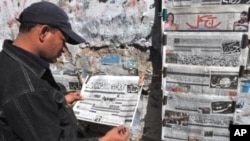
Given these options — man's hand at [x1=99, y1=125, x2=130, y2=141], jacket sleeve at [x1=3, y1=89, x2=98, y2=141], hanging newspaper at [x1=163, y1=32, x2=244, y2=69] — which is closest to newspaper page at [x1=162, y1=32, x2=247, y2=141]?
hanging newspaper at [x1=163, y1=32, x2=244, y2=69]

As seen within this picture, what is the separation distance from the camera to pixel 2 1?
7.67ft

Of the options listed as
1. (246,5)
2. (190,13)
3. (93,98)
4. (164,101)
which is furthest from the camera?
(93,98)

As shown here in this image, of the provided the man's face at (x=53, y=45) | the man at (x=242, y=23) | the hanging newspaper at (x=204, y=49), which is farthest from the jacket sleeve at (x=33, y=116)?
the man at (x=242, y=23)

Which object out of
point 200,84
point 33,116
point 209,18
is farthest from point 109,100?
point 33,116

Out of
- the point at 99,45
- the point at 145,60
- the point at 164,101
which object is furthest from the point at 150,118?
the point at 99,45

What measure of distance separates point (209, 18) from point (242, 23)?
16 cm

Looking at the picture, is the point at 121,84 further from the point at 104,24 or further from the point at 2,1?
the point at 2,1

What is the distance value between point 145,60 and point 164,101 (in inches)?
10.9

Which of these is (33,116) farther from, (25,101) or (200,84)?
Answer: (200,84)

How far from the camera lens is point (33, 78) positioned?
45.1 inches

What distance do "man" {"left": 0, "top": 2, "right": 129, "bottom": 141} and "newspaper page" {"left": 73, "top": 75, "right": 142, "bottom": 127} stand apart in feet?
1.99

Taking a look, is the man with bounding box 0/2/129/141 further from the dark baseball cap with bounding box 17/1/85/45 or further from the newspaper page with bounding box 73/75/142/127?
the newspaper page with bounding box 73/75/142/127

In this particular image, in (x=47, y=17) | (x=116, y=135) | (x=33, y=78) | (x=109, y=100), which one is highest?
(x=47, y=17)

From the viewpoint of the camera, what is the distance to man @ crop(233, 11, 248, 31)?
5.08 ft
